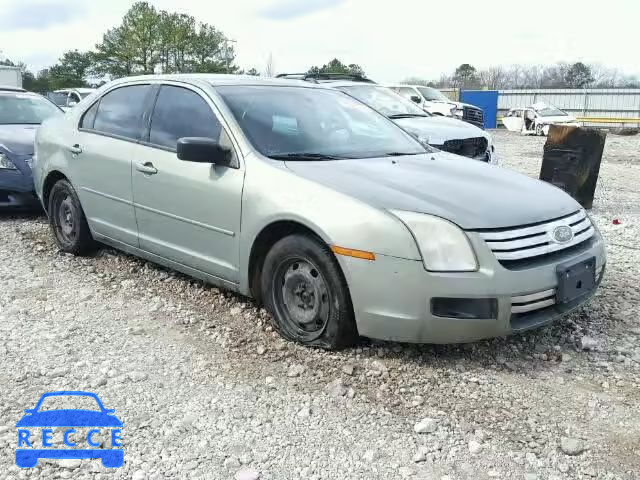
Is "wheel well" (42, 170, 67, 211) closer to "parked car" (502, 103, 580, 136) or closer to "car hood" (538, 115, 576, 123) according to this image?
"parked car" (502, 103, 580, 136)

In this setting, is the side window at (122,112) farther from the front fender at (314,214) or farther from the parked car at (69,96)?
the parked car at (69,96)

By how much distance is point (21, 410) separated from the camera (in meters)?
3.11

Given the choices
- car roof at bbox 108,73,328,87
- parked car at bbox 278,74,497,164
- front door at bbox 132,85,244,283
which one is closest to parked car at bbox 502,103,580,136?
parked car at bbox 278,74,497,164

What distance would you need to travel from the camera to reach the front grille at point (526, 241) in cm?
331

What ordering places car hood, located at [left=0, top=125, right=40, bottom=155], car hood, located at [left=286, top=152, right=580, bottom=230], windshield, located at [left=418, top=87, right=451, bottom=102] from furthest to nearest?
windshield, located at [left=418, top=87, right=451, bottom=102] < car hood, located at [left=0, top=125, right=40, bottom=155] < car hood, located at [left=286, top=152, right=580, bottom=230]

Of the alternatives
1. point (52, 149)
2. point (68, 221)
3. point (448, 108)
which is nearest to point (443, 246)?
point (68, 221)

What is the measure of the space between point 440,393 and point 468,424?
306mm

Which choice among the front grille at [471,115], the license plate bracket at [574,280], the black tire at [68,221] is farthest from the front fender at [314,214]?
the front grille at [471,115]

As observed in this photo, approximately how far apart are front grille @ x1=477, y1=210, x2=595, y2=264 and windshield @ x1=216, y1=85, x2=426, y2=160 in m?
1.21

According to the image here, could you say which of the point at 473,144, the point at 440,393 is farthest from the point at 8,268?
the point at 473,144

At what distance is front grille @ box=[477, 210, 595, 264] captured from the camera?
331 cm

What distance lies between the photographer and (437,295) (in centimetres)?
326

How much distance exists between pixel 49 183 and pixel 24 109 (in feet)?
10.0

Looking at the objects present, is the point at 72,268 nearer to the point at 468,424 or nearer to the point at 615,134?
the point at 468,424
